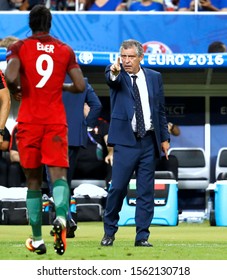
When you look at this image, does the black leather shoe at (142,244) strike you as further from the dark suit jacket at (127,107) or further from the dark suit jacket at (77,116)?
the dark suit jacket at (77,116)

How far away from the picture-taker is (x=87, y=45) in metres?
18.3

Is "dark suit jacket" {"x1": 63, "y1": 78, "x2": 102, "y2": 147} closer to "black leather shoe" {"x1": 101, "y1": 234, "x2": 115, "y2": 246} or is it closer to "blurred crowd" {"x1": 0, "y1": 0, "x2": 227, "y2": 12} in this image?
"black leather shoe" {"x1": 101, "y1": 234, "x2": 115, "y2": 246}

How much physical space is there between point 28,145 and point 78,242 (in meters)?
2.64

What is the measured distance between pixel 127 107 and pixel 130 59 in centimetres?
46

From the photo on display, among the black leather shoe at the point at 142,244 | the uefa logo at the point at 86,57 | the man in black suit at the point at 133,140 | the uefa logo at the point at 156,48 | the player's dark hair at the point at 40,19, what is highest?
the player's dark hair at the point at 40,19

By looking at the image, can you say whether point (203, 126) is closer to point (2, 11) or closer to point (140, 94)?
point (2, 11)

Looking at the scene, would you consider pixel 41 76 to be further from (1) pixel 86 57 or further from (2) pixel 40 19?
(1) pixel 86 57

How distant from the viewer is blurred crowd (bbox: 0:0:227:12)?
18375mm

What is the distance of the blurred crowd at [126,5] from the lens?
60.3ft

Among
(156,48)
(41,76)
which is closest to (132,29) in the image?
(156,48)

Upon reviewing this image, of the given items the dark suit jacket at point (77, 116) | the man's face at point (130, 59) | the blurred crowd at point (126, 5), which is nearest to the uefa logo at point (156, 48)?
the blurred crowd at point (126, 5)

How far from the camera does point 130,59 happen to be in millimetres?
10688

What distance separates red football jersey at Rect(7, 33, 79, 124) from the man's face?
174cm
